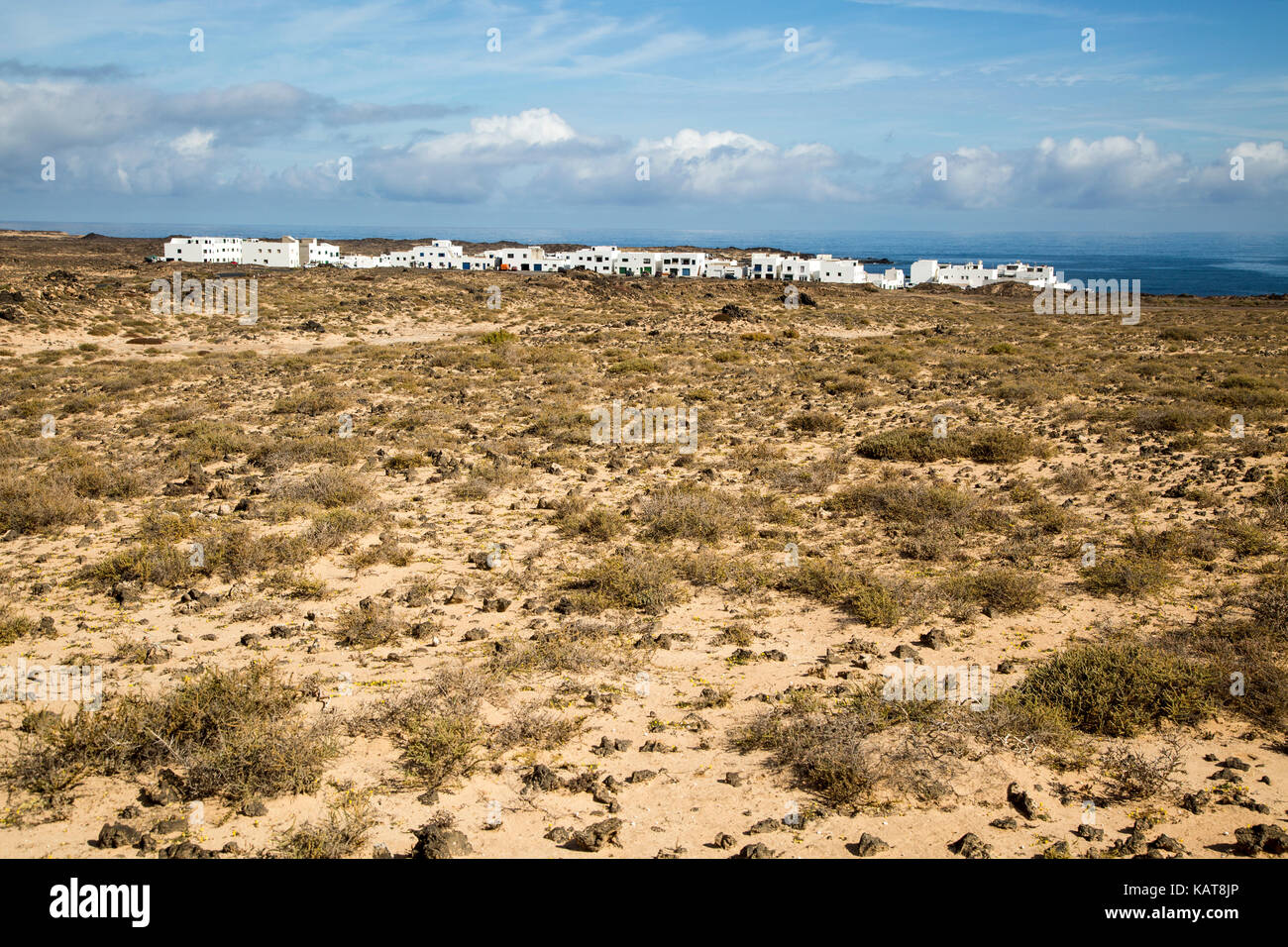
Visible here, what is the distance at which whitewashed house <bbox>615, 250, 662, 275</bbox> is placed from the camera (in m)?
89.2

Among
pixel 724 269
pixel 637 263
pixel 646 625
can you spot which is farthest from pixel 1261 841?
pixel 637 263

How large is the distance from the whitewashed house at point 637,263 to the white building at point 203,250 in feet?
142

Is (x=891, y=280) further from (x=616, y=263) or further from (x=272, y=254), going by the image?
(x=272, y=254)

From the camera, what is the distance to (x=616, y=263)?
89875mm

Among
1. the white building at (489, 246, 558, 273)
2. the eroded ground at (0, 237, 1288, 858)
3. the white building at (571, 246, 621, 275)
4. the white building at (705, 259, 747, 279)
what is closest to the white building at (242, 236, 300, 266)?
the white building at (489, 246, 558, 273)

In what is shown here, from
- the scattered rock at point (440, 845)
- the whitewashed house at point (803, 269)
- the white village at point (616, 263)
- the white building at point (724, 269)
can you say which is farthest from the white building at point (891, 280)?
the scattered rock at point (440, 845)

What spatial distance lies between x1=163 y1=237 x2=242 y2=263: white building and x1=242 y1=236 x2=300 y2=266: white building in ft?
4.07

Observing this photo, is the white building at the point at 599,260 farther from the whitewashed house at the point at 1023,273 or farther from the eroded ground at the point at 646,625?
the eroded ground at the point at 646,625

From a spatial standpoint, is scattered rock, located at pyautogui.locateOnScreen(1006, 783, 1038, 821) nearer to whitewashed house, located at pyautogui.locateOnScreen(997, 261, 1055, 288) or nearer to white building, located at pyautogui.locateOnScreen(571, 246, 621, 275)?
white building, located at pyautogui.locateOnScreen(571, 246, 621, 275)

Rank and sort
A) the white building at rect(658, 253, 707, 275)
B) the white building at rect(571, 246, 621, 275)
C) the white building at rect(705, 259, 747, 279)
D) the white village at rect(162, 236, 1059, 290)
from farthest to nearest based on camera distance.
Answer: the white building at rect(571, 246, 621, 275) → the white building at rect(658, 253, 707, 275) → the white building at rect(705, 259, 747, 279) → the white village at rect(162, 236, 1059, 290)

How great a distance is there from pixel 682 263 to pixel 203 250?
52.4 metres
